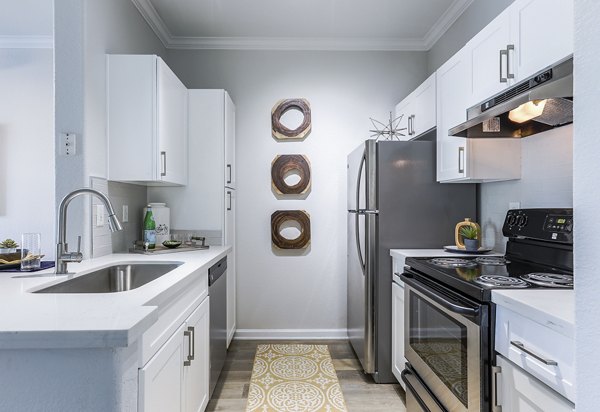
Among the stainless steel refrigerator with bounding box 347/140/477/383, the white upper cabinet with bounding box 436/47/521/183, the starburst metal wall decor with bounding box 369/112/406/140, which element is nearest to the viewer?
the white upper cabinet with bounding box 436/47/521/183

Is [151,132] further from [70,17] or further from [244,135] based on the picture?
[244,135]

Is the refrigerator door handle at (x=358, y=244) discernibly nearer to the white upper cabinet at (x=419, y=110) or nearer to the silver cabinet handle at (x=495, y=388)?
the white upper cabinet at (x=419, y=110)

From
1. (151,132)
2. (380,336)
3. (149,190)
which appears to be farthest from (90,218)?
(380,336)

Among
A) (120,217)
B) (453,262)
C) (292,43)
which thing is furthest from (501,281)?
(292,43)

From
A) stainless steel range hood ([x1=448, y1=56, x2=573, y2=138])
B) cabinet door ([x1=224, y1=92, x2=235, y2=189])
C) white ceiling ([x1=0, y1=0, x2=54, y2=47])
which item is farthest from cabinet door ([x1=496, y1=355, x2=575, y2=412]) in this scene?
white ceiling ([x1=0, y1=0, x2=54, y2=47])

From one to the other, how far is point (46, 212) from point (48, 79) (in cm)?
118

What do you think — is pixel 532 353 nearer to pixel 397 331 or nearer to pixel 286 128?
pixel 397 331

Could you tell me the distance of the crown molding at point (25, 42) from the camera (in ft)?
10.7

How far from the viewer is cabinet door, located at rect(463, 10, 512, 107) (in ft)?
5.68

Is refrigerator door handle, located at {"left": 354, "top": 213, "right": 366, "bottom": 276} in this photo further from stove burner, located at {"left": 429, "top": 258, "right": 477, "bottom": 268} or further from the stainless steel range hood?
the stainless steel range hood

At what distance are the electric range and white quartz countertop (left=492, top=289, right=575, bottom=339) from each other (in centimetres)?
6

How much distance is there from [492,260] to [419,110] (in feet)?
4.11

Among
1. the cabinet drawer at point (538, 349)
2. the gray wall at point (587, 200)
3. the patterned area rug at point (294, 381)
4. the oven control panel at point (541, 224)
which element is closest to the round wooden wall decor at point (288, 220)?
the patterned area rug at point (294, 381)

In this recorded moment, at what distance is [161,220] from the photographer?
2770mm
